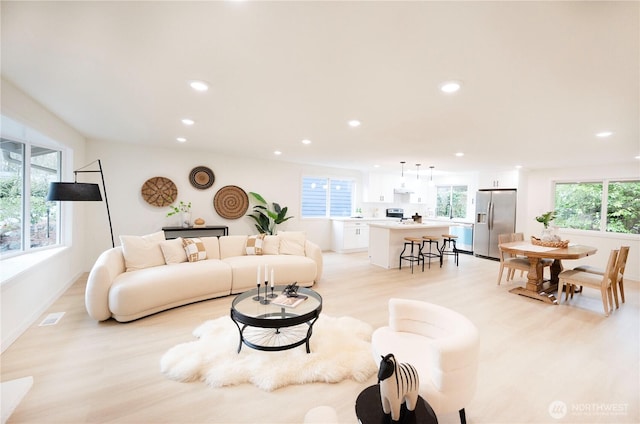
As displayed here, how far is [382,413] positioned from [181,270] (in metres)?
2.97

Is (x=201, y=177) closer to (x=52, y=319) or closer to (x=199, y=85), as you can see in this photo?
(x=52, y=319)

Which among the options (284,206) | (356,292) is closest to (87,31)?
(356,292)

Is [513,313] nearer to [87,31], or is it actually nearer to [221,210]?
[87,31]

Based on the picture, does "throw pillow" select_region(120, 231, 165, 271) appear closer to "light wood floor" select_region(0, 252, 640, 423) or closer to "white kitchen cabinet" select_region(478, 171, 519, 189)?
"light wood floor" select_region(0, 252, 640, 423)

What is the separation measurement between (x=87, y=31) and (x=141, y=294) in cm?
248

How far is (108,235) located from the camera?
5.05 metres

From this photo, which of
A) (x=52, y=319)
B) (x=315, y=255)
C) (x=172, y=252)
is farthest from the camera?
(x=315, y=255)

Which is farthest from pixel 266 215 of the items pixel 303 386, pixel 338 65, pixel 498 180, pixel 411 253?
pixel 498 180

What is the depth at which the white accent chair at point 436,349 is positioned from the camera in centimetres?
152

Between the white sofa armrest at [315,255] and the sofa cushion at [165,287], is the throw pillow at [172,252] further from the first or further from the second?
the white sofa armrest at [315,255]

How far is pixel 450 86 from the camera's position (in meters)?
2.23

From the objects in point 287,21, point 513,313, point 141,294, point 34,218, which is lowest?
point 513,313

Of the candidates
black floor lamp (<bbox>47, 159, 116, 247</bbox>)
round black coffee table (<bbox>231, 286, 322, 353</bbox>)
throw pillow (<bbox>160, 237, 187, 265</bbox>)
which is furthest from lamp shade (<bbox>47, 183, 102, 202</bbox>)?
round black coffee table (<bbox>231, 286, 322, 353</bbox>)

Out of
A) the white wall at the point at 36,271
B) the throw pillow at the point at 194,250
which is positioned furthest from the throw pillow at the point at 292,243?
the white wall at the point at 36,271
